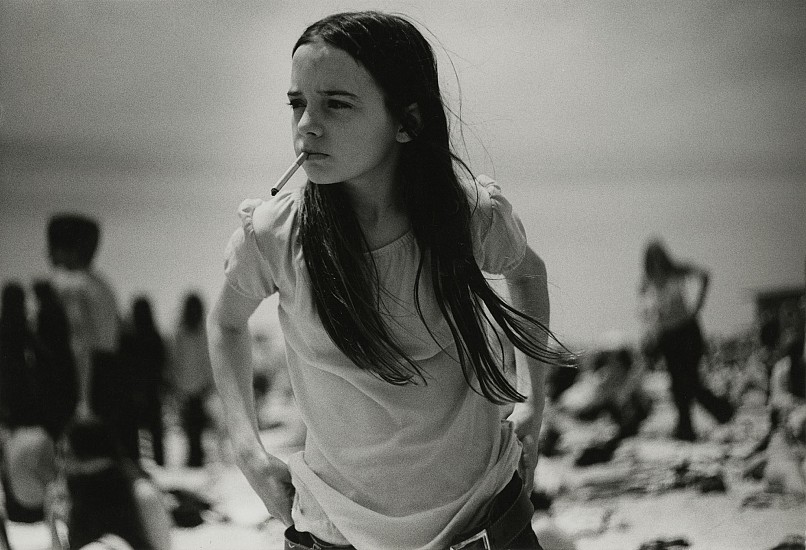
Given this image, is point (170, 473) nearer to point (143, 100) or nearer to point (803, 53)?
point (143, 100)

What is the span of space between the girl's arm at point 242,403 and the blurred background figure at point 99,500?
55 cm

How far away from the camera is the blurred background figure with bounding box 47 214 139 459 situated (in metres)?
1.47

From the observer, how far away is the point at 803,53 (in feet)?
5.20

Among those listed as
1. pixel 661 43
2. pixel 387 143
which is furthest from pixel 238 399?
pixel 661 43

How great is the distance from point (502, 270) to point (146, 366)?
2.63 feet

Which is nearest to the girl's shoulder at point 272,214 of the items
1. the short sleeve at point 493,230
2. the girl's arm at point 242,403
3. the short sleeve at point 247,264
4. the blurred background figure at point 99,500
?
the short sleeve at point 247,264

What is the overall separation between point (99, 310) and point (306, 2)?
26.0 inches

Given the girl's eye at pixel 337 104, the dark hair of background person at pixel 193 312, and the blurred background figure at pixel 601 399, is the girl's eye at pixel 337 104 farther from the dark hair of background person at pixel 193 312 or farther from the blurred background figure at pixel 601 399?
the blurred background figure at pixel 601 399

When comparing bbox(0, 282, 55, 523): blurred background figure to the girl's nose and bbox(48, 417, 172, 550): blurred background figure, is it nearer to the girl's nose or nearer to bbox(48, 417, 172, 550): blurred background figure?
bbox(48, 417, 172, 550): blurred background figure

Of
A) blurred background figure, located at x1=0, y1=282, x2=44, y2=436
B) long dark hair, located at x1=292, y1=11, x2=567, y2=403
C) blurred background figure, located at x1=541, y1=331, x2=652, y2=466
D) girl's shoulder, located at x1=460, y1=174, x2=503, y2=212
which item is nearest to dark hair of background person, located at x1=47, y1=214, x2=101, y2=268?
blurred background figure, located at x1=0, y1=282, x2=44, y2=436

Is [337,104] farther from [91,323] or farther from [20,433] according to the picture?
[20,433]

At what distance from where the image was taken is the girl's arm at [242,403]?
1004 millimetres

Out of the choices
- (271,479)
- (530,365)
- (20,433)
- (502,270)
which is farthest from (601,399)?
(20,433)

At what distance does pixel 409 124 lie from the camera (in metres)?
0.93
